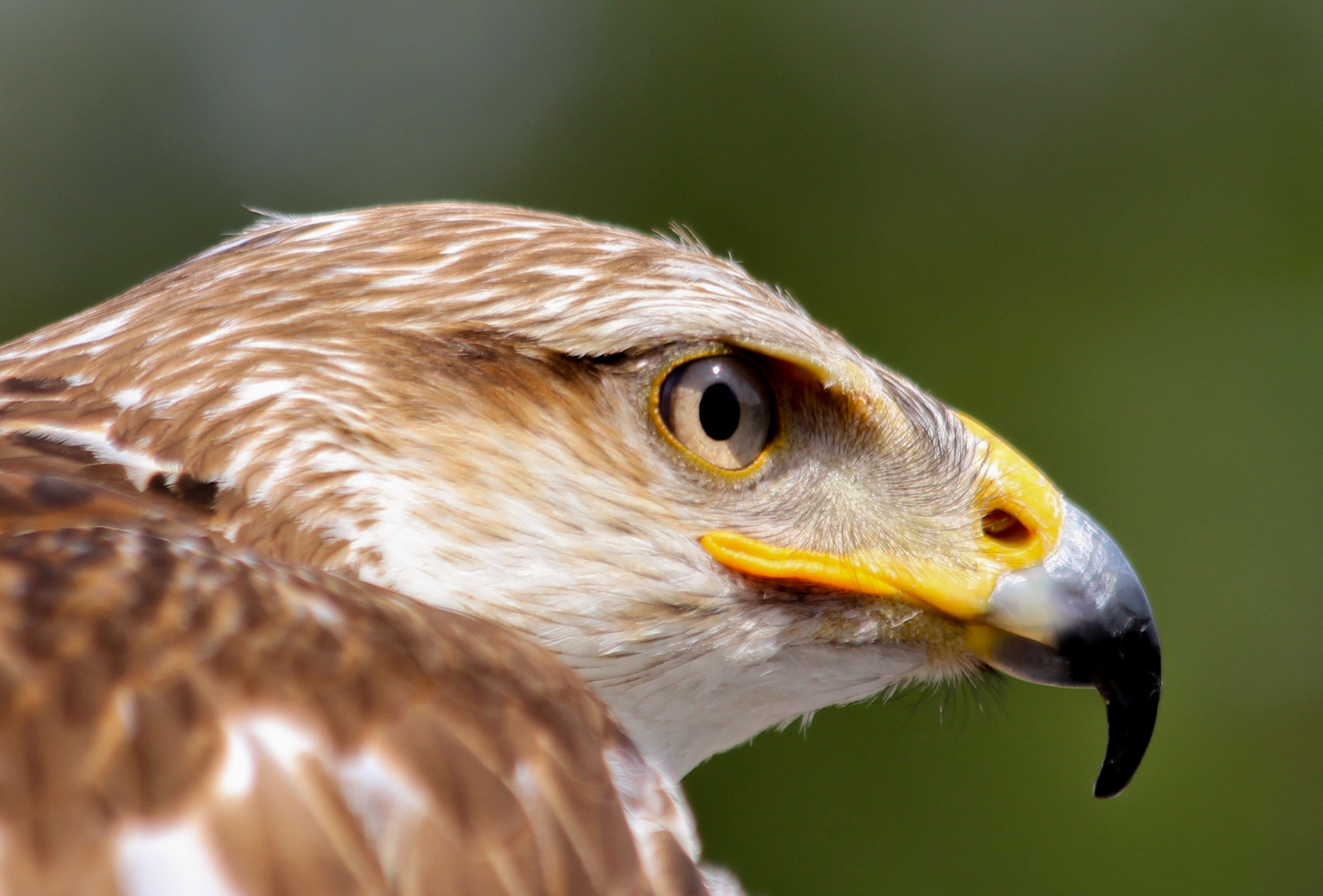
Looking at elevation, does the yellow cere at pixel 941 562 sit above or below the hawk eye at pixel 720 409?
below

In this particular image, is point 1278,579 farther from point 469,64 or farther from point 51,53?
point 51,53

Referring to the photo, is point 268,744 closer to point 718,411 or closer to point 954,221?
point 718,411

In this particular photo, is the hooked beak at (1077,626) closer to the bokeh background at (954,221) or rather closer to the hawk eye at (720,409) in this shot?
the hawk eye at (720,409)

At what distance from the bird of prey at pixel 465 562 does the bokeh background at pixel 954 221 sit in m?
5.36

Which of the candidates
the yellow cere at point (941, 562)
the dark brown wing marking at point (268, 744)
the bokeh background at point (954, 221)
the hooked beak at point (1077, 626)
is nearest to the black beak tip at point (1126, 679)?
the hooked beak at point (1077, 626)

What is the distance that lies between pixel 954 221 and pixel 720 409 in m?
8.11

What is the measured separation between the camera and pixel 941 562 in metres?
1.78

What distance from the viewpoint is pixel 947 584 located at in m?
1.76

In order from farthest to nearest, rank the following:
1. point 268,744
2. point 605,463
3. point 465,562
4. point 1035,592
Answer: point 1035,592, point 605,463, point 465,562, point 268,744

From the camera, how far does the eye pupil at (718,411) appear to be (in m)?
1.69

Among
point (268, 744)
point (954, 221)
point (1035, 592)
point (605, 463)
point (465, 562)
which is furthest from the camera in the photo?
point (954, 221)

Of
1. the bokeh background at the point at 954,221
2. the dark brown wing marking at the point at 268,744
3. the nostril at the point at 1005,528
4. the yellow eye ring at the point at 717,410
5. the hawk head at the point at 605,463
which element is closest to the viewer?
the dark brown wing marking at the point at 268,744

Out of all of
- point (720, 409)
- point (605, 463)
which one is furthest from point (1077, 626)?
point (605, 463)

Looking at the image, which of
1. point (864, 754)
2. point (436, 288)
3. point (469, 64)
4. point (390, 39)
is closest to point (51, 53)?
point (390, 39)
